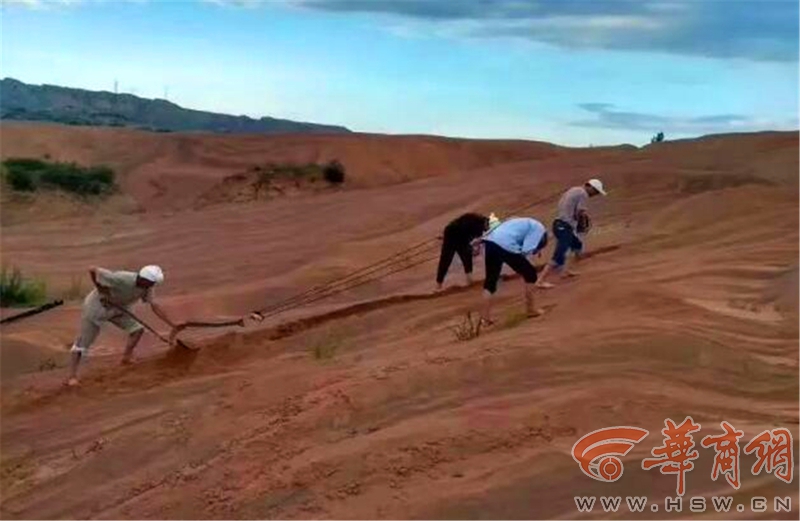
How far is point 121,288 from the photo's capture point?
1157 cm

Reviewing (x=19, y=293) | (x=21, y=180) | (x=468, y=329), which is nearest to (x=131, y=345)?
(x=468, y=329)

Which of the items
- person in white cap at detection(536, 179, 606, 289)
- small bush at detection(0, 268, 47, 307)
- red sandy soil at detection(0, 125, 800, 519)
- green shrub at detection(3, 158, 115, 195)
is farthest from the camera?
green shrub at detection(3, 158, 115, 195)

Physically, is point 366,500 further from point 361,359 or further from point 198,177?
point 198,177

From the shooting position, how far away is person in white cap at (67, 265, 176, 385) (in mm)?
11430

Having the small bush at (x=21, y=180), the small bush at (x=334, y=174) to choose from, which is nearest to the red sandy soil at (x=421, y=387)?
the small bush at (x=334, y=174)

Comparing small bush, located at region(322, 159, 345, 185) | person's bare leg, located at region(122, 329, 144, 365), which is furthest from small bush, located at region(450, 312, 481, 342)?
small bush, located at region(322, 159, 345, 185)

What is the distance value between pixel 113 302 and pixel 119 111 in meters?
74.8

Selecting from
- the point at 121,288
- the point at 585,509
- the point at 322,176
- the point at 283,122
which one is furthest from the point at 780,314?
the point at 283,122

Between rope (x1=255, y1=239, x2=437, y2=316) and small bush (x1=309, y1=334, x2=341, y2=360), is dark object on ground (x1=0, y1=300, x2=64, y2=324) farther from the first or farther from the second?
small bush (x1=309, y1=334, x2=341, y2=360)

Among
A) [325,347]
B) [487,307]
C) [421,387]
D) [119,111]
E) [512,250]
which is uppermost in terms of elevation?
[512,250]

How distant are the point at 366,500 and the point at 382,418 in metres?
1.19

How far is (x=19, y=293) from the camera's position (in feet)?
60.7

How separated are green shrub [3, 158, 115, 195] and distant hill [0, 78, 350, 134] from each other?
38492 mm

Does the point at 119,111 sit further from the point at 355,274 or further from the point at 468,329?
the point at 468,329
